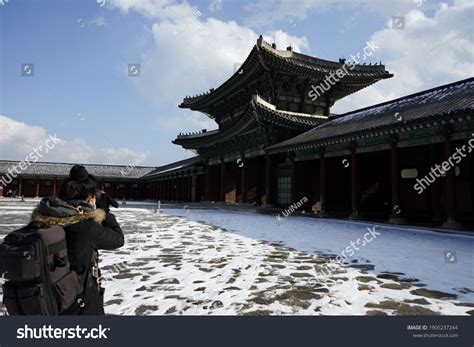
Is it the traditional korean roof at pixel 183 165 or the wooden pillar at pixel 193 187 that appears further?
the wooden pillar at pixel 193 187

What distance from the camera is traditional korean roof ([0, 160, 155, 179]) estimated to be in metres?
46.5

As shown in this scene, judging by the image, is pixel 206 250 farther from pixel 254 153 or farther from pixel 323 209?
pixel 254 153

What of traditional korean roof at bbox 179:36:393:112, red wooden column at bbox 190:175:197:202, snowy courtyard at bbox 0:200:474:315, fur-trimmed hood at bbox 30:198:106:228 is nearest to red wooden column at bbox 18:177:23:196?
red wooden column at bbox 190:175:197:202

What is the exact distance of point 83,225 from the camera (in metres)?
2.00

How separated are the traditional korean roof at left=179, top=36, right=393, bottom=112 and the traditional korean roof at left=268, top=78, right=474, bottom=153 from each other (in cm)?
458

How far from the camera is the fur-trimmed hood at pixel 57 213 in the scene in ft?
6.28

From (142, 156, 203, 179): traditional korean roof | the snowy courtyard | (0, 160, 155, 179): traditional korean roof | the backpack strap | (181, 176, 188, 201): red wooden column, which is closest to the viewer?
the backpack strap

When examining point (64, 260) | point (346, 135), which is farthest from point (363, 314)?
point (346, 135)

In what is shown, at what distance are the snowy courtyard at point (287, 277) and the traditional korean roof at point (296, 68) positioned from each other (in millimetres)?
12957

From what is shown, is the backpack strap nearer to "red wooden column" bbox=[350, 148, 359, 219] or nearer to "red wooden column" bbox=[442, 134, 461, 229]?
"red wooden column" bbox=[442, 134, 461, 229]

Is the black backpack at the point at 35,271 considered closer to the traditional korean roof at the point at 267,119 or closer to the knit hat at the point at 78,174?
the knit hat at the point at 78,174

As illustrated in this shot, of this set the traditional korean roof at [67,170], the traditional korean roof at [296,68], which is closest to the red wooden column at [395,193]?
the traditional korean roof at [296,68]

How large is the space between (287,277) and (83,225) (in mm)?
3540

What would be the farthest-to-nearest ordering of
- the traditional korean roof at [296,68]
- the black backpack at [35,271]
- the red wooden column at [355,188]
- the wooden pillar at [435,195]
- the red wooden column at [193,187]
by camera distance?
the red wooden column at [193,187] < the traditional korean roof at [296,68] < the red wooden column at [355,188] < the wooden pillar at [435,195] < the black backpack at [35,271]
